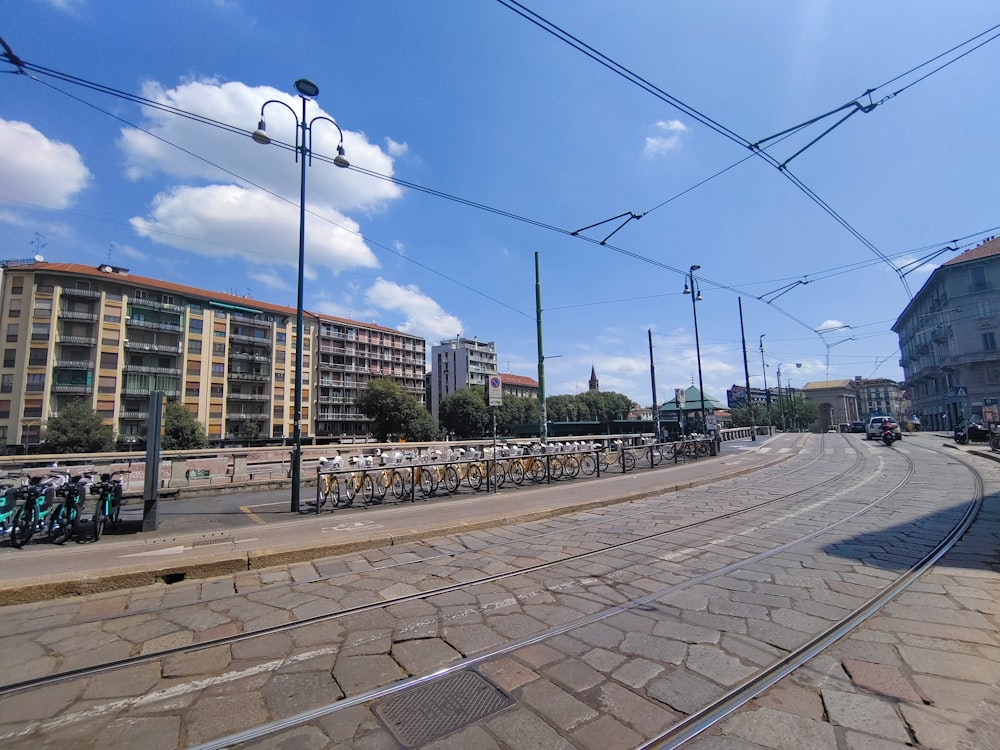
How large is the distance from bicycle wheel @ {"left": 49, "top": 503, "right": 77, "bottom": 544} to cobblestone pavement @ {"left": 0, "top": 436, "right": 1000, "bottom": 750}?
3.98 metres

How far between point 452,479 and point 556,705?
1035cm

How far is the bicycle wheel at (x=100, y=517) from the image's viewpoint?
7.55 metres

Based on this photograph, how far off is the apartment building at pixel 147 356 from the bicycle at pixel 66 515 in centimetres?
3715

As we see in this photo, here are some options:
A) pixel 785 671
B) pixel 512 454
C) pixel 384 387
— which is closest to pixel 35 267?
pixel 384 387

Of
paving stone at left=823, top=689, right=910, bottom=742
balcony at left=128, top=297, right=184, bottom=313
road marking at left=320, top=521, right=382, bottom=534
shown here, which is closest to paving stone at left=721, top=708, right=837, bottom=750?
paving stone at left=823, top=689, right=910, bottom=742

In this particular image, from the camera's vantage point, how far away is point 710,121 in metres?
8.03

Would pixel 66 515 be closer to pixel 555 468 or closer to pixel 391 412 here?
pixel 555 468

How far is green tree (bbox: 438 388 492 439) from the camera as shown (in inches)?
2862

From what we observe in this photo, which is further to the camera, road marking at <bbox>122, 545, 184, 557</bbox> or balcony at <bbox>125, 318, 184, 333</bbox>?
balcony at <bbox>125, 318, 184, 333</bbox>

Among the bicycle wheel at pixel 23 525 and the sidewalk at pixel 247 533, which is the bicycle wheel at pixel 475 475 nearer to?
the sidewalk at pixel 247 533

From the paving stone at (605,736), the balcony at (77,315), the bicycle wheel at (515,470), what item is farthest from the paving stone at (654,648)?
the balcony at (77,315)

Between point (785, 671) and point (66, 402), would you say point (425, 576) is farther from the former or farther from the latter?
point (66, 402)

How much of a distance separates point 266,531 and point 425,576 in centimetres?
423

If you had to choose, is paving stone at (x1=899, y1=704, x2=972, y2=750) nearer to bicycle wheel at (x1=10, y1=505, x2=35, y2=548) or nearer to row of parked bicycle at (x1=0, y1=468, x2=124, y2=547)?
row of parked bicycle at (x1=0, y1=468, x2=124, y2=547)
